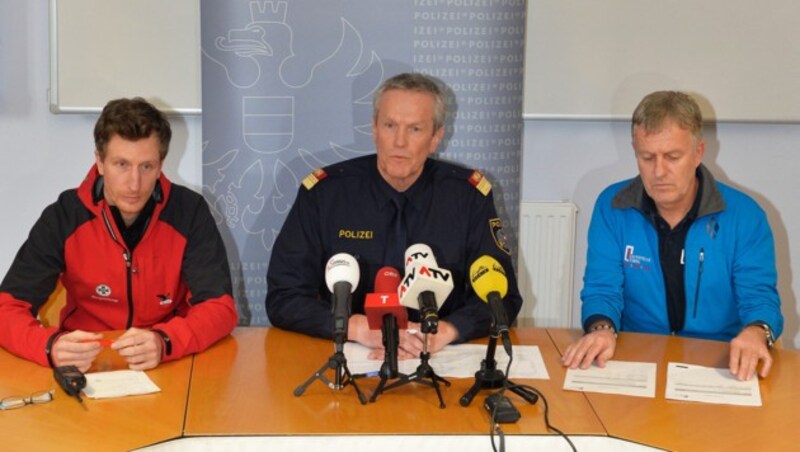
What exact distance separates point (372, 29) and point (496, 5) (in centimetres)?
48

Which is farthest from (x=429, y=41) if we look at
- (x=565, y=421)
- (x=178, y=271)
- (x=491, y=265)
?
(x=565, y=421)

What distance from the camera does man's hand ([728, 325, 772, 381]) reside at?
102 inches

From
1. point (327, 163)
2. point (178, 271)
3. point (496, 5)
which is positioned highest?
point (496, 5)

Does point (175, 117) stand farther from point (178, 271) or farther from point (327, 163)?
point (178, 271)

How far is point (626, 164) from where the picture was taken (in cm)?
435

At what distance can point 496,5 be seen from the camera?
383 centimetres

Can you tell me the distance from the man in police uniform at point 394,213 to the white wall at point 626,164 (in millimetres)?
1084

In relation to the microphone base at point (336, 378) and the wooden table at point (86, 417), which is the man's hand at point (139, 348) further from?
the microphone base at point (336, 378)

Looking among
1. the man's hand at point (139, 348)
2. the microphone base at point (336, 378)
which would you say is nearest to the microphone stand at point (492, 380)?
the microphone base at point (336, 378)

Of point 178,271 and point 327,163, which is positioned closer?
point 178,271

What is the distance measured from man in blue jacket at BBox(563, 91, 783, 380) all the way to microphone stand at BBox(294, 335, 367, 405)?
2.70ft

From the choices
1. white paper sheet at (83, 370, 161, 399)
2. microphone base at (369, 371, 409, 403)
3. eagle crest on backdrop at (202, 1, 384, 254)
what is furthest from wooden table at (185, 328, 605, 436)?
eagle crest on backdrop at (202, 1, 384, 254)

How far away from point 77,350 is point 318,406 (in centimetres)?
62

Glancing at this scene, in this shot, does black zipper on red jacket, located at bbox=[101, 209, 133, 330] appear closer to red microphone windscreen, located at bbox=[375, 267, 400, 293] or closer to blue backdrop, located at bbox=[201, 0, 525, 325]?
red microphone windscreen, located at bbox=[375, 267, 400, 293]
